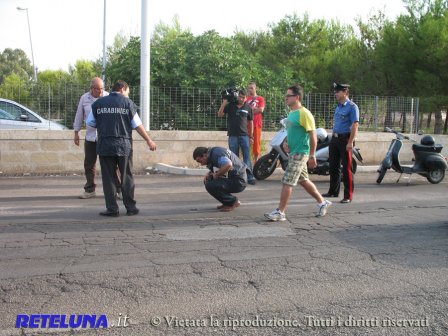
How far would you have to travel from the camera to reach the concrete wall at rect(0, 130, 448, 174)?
38.9ft

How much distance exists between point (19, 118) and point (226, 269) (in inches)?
373

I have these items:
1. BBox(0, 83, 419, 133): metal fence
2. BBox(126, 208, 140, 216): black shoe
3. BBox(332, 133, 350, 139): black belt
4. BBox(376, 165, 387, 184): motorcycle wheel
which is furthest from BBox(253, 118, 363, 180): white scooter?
BBox(126, 208, 140, 216): black shoe

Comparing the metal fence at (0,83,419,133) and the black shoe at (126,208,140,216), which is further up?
the metal fence at (0,83,419,133)

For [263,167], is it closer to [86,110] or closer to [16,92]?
[86,110]

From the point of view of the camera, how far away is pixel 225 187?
7594 millimetres

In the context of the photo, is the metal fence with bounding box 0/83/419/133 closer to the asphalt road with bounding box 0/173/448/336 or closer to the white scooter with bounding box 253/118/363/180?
the white scooter with bounding box 253/118/363/180

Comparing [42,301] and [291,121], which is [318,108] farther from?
[42,301]

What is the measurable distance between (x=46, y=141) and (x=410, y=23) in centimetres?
1319

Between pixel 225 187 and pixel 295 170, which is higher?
pixel 295 170

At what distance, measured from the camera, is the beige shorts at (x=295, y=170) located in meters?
6.88

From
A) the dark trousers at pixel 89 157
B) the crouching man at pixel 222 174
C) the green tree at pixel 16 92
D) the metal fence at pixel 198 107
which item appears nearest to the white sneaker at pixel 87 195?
the dark trousers at pixel 89 157

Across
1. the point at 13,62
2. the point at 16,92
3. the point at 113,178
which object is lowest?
the point at 113,178

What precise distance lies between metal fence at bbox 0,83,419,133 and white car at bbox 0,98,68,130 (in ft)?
0.43

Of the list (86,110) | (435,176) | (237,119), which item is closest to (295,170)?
(237,119)
